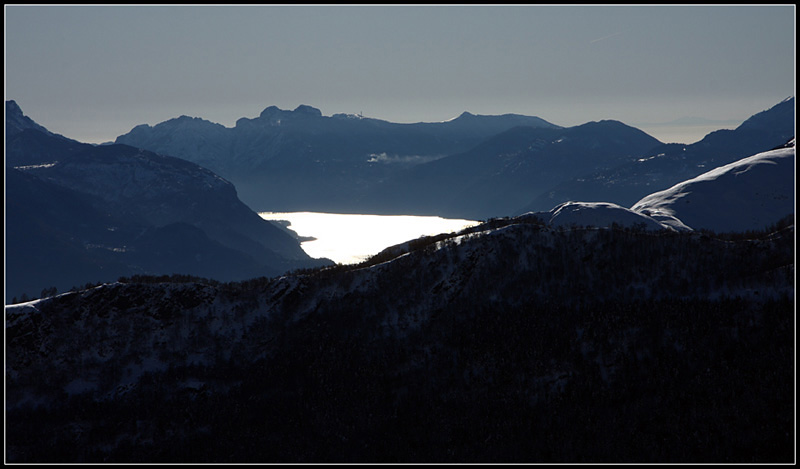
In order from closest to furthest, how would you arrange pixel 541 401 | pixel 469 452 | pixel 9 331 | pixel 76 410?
pixel 469 452
pixel 541 401
pixel 76 410
pixel 9 331

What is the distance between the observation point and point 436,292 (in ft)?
189

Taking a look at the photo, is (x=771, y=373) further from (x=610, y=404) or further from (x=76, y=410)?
(x=76, y=410)

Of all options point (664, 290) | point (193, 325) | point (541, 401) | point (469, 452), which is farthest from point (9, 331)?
point (664, 290)

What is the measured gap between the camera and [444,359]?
51.7 m

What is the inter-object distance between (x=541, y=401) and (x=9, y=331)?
43398 mm

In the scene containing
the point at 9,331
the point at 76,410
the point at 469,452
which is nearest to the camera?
the point at 469,452

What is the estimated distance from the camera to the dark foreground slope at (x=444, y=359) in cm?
4356

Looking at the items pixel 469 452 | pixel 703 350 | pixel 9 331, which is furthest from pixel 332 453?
pixel 9 331

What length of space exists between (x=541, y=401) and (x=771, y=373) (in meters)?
15.0

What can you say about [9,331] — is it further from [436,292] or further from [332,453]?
[436,292]

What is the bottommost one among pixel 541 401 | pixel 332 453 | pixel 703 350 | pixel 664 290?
pixel 332 453

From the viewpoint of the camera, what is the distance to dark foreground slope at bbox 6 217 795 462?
4356cm

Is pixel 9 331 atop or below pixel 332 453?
atop

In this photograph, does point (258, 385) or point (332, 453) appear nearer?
point (332, 453)
